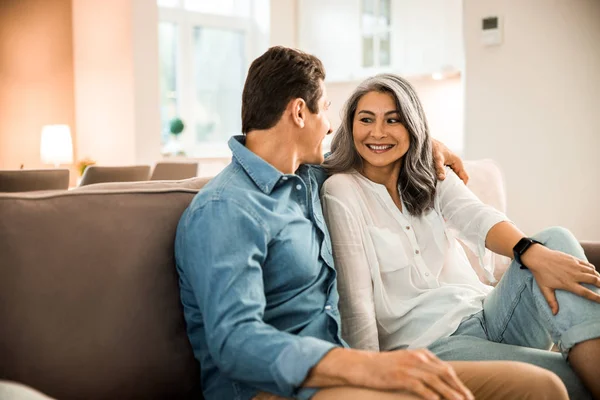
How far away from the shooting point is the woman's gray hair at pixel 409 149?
1726 millimetres

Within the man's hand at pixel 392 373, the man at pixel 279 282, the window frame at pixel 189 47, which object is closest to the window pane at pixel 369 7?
the window frame at pixel 189 47

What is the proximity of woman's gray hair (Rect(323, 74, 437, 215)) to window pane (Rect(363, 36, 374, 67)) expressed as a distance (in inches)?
186

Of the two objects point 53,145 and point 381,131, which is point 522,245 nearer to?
point 381,131

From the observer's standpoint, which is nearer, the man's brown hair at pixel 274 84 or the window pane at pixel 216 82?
the man's brown hair at pixel 274 84

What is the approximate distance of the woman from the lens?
1423mm

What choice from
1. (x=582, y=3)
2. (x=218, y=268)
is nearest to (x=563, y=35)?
(x=582, y=3)

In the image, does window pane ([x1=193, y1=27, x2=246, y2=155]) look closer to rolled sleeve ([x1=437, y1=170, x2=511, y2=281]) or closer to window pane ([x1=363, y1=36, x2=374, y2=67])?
window pane ([x1=363, y1=36, x2=374, y2=67])

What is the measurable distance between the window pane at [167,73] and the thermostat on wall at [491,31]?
10.9 ft

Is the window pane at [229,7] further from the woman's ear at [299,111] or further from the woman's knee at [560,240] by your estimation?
the woman's knee at [560,240]

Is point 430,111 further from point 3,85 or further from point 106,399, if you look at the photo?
point 106,399

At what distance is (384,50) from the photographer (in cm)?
621

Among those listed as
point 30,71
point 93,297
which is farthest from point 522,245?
point 30,71

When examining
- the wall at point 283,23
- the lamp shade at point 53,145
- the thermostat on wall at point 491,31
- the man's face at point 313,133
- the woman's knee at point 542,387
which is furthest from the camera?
the wall at point 283,23

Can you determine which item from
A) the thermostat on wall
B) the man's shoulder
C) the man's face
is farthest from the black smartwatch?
the thermostat on wall
